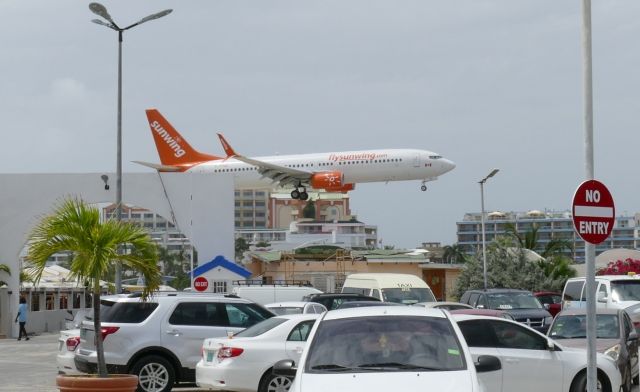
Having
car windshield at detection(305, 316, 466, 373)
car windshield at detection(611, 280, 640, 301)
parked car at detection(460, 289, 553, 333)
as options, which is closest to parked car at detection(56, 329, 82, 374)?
car windshield at detection(305, 316, 466, 373)

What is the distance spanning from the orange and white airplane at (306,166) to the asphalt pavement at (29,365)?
2486cm

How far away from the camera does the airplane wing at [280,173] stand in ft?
204

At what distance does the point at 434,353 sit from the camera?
937 cm

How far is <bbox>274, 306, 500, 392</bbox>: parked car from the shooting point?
8.66 metres

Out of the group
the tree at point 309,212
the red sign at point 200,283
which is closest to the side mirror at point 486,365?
the red sign at point 200,283

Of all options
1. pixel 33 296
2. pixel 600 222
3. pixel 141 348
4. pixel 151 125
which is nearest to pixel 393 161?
pixel 151 125

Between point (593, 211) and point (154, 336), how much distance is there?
316 inches

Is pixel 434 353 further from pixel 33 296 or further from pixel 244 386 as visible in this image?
pixel 33 296

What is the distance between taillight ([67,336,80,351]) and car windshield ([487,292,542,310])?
44.4 feet

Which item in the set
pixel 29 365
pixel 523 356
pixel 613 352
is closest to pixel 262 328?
pixel 523 356

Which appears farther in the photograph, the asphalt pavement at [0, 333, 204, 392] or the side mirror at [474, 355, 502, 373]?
the asphalt pavement at [0, 333, 204, 392]

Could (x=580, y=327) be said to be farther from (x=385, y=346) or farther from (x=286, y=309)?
(x=385, y=346)

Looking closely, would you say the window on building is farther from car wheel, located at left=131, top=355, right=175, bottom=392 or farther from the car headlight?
the car headlight

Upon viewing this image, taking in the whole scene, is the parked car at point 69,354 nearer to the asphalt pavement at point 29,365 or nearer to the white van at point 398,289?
the asphalt pavement at point 29,365
